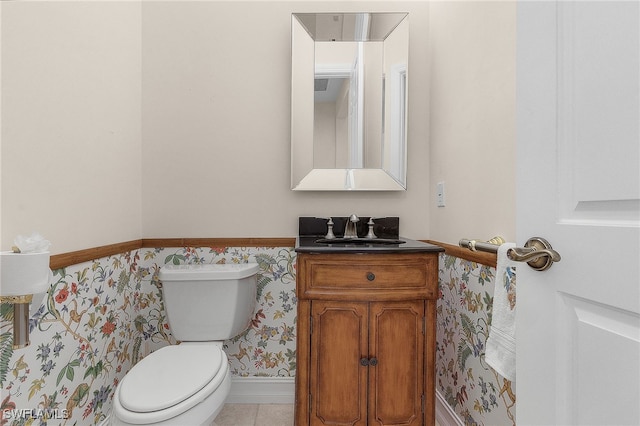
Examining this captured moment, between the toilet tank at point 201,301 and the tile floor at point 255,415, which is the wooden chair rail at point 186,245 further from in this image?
the tile floor at point 255,415

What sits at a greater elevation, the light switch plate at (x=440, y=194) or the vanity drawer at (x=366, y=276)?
the light switch plate at (x=440, y=194)

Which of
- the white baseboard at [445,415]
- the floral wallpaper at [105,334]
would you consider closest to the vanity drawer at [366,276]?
the floral wallpaper at [105,334]

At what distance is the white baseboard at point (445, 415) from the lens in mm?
1448

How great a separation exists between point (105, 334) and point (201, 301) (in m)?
0.42

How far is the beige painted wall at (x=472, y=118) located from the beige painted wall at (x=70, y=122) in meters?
1.54

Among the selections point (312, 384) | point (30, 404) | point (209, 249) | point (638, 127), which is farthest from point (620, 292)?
point (209, 249)

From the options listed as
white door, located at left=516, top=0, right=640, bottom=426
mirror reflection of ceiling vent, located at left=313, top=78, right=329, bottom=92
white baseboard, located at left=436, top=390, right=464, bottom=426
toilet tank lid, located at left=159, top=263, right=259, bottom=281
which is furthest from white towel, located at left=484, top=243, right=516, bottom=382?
mirror reflection of ceiling vent, located at left=313, top=78, right=329, bottom=92

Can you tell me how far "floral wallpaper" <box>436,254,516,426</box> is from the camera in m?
1.17

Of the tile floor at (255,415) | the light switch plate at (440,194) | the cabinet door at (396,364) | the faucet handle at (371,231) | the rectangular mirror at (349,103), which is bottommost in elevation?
the tile floor at (255,415)

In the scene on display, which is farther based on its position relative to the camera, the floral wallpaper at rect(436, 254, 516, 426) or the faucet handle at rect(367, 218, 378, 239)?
the faucet handle at rect(367, 218, 378, 239)

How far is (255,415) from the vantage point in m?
1.65

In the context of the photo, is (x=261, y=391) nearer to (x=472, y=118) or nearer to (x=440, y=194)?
(x=440, y=194)

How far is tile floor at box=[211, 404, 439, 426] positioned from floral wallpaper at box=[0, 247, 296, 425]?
0.16m

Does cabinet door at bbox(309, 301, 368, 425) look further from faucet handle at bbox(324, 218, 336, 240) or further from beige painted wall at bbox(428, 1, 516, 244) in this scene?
beige painted wall at bbox(428, 1, 516, 244)
